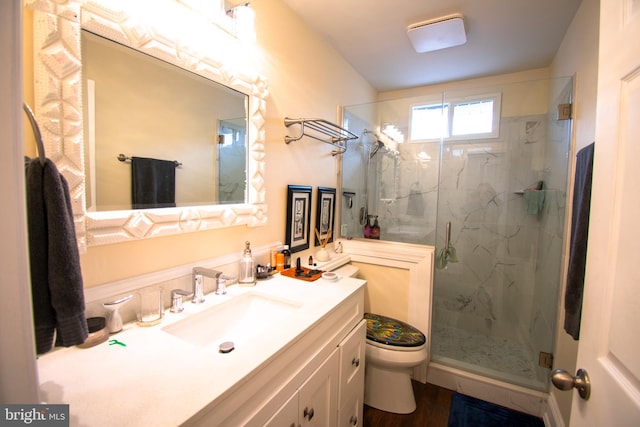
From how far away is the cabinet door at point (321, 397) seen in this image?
0.98m

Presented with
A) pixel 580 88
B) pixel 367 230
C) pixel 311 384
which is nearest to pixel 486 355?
pixel 367 230

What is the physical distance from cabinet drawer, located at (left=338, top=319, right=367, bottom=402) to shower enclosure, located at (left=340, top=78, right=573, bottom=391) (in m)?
0.90

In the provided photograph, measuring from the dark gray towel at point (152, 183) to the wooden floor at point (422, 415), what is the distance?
1703 mm

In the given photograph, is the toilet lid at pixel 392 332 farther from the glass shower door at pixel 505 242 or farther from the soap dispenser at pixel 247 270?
the soap dispenser at pixel 247 270

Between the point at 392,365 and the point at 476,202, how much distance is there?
1490 mm

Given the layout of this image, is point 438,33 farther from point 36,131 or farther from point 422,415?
point 422,415

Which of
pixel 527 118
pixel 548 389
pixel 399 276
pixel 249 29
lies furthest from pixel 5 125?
pixel 527 118

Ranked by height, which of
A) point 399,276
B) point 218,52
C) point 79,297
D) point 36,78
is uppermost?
point 218,52

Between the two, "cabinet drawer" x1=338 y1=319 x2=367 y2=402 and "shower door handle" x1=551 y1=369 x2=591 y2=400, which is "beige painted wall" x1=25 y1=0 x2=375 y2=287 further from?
"shower door handle" x1=551 y1=369 x2=591 y2=400

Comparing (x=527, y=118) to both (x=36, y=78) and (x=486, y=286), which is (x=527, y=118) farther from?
(x=36, y=78)

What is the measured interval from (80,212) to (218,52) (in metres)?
0.85

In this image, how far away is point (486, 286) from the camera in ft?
7.93

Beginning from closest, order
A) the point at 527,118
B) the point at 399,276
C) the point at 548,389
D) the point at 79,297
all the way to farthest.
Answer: the point at 79,297
the point at 548,389
the point at 399,276
the point at 527,118

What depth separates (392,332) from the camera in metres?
1.85
